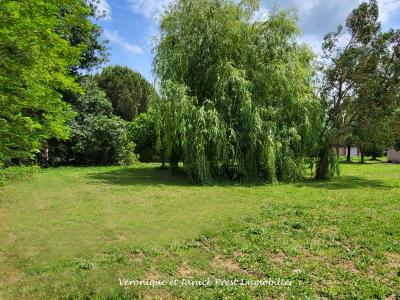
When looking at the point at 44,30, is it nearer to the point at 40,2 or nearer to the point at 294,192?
the point at 40,2

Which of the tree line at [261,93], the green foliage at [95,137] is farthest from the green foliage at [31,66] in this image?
the green foliage at [95,137]

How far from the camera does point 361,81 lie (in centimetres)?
1345

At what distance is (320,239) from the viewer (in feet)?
18.0

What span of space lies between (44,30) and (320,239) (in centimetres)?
506

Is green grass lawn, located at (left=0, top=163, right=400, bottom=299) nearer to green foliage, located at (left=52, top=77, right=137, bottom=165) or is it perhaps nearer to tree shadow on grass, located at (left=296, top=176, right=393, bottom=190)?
tree shadow on grass, located at (left=296, top=176, right=393, bottom=190)

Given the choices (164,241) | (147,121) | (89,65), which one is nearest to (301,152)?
(147,121)

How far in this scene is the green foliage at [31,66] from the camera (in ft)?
14.5

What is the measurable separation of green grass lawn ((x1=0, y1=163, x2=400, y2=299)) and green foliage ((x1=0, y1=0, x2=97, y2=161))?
1651 millimetres

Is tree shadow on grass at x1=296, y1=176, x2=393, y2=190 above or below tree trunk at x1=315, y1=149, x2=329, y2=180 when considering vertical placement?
below

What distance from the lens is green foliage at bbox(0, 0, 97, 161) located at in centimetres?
443

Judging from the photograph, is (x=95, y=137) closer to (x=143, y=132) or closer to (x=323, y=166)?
(x=143, y=132)

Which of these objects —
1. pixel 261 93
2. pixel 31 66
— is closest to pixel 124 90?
pixel 261 93

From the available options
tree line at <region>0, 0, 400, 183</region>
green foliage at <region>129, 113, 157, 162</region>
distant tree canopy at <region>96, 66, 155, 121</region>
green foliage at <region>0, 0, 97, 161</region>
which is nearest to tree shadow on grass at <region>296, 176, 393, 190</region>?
tree line at <region>0, 0, 400, 183</region>

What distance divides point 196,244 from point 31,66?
134 inches
